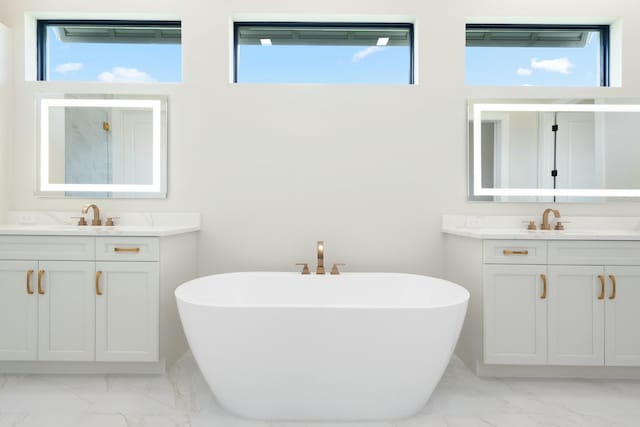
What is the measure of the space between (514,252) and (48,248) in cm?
271

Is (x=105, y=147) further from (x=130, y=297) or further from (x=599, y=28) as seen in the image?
(x=599, y=28)

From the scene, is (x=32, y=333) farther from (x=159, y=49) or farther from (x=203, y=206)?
(x=159, y=49)

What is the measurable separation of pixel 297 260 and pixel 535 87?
2141mm

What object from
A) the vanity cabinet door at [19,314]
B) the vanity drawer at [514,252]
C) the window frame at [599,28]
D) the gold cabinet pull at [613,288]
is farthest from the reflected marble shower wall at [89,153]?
the gold cabinet pull at [613,288]

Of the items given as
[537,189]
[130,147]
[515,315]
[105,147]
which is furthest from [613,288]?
[105,147]

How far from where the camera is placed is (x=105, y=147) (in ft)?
8.44

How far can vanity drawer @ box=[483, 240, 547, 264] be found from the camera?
204cm

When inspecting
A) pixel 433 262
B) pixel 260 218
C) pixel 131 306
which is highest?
pixel 260 218

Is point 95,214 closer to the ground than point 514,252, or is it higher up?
higher up

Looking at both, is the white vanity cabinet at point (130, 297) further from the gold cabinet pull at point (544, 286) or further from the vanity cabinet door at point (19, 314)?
the gold cabinet pull at point (544, 286)

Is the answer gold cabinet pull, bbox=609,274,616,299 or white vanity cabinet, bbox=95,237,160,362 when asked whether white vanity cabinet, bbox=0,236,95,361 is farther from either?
gold cabinet pull, bbox=609,274,616,299

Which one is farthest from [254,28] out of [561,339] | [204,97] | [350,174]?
[561,339]

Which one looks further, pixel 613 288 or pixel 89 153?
pixel 89 153

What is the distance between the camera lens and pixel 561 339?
2023 millimetres
